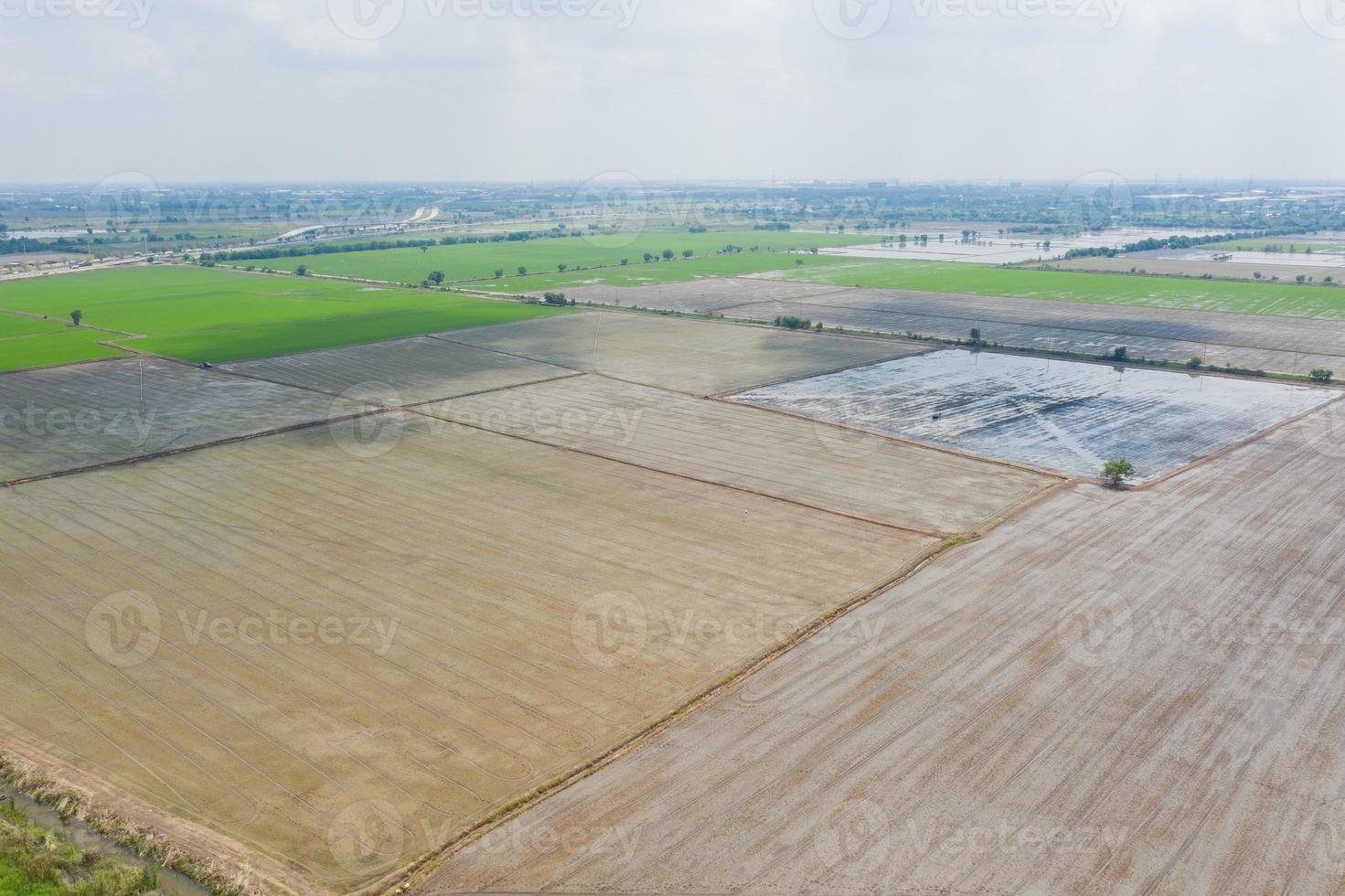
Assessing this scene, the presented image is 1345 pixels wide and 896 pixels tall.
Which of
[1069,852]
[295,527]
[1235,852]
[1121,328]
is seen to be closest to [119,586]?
[295,527]

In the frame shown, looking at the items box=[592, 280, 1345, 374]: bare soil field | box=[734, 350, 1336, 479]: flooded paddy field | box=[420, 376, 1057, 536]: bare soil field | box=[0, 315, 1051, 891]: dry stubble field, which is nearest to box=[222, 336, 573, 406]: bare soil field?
box=[420, 376, 1057, 536]: bare soil field

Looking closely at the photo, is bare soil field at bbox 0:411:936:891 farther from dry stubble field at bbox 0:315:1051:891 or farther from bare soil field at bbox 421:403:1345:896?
bare soil field at bbox 421:403:1345:896

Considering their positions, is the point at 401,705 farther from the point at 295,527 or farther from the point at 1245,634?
the point at 1245,634

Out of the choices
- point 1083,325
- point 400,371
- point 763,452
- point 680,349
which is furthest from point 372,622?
point 1083,325

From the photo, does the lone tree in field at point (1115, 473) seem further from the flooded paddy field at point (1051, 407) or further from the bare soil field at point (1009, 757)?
the bare soil field at point (1009, 757)

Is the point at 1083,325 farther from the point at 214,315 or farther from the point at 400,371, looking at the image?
the point at 214,315
